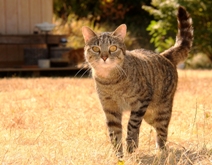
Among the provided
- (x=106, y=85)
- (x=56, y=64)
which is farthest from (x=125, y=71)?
(x=56, y=64)

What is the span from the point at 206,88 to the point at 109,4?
40.3ft

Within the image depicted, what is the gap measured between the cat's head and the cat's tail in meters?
0.96

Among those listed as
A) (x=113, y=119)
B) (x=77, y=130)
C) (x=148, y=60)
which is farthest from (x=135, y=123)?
(x=77, y=130)

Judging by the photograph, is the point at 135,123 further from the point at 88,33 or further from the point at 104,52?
the point at 88,33

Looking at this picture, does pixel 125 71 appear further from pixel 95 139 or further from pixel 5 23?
pixel 5 23

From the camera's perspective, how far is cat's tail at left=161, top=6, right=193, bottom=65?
6.07 metres

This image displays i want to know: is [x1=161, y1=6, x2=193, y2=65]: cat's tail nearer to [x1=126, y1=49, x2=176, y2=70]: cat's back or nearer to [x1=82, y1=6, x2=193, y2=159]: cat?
[x1=126, y1=49, x2=176, y2=70]: cat's back

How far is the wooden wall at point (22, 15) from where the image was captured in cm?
1377

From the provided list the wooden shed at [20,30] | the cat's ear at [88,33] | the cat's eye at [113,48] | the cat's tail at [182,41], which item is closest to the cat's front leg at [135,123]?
the cat's eye at [113,48]

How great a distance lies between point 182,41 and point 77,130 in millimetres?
1566

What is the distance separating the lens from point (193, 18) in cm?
1585

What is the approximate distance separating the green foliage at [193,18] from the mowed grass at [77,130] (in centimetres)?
537

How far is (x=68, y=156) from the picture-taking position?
15.6 ft

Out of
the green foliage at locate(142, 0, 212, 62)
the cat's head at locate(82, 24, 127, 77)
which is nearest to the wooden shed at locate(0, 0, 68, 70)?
the green foliage at locate(142, 0, 212, 62)
